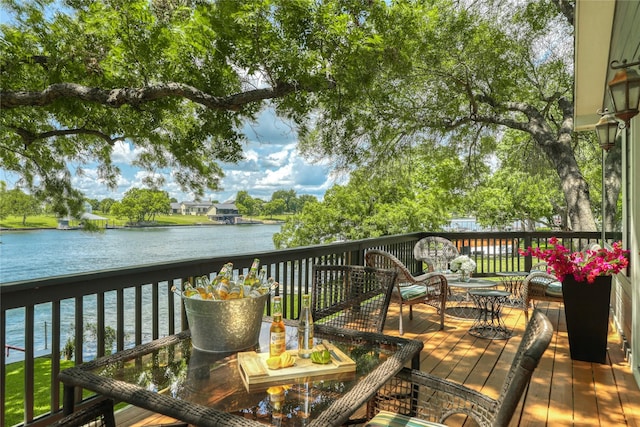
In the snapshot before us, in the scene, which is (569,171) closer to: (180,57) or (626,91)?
(626,91)

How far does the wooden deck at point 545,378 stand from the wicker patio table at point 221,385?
1173 mm

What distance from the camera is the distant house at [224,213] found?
51.7 ft

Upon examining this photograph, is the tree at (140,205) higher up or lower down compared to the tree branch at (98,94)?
lower down

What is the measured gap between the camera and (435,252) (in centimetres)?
723

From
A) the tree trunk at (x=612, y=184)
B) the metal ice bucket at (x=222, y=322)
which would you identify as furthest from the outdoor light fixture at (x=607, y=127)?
the metal ice bucket at (x=222, y=322)

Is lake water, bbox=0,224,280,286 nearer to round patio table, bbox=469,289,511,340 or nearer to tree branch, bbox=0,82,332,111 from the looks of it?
tree branch, bbox=0,82,332,111

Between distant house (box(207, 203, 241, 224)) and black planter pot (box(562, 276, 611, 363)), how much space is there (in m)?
12.8

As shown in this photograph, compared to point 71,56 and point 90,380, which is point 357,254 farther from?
point 71,56

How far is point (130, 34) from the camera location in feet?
18.8

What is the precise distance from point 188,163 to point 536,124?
26.2 ft

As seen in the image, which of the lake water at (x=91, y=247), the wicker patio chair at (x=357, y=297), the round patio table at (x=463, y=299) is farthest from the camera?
the lake water at (x=91, y=247)

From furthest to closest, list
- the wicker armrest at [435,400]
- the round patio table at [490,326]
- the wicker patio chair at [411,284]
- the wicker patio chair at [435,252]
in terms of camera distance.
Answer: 1. the wicker patio chair at [435,252]
2. the wicker patio chair at [411,284]
3. the round patio table at [490,326]
4. the wicker armrest at [435,400]

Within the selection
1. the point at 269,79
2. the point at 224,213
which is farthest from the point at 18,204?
the point at 224,213

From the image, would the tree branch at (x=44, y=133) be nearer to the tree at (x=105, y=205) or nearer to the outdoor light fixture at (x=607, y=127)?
the tree at (x=105, y=205)
